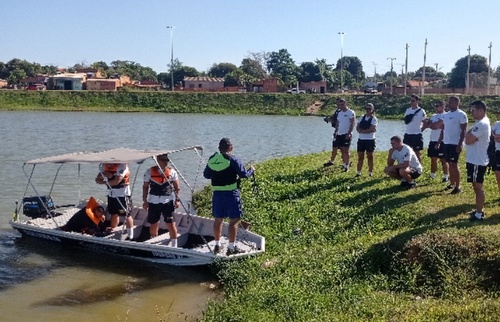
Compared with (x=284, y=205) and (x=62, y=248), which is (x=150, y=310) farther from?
(x=284, y=205)

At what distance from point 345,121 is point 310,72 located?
101m

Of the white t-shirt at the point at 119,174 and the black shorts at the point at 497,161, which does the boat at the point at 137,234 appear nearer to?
the white t-shirt at the point at 119,174

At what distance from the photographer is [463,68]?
114 metres

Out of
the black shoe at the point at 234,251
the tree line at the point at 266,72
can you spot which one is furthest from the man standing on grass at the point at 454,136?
the tree line at the point at 266,72

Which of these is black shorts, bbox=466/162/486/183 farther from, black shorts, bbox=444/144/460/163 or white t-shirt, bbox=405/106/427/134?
white t-shirt, bbox=405/106/427/134

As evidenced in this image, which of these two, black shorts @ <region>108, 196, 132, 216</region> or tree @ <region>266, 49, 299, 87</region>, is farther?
tree @ <region>266, 49, 299, 87</region>

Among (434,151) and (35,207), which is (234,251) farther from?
(434,151)

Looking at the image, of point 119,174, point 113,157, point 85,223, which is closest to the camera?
point 113,157

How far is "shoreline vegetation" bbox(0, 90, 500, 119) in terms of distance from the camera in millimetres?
75000

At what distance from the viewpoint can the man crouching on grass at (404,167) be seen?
13.5 metres

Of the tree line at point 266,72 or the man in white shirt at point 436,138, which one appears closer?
the man in white shirt at point 436,138

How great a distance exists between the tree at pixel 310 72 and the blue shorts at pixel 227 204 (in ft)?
342

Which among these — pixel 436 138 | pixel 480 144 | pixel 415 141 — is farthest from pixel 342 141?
pixel 480 144

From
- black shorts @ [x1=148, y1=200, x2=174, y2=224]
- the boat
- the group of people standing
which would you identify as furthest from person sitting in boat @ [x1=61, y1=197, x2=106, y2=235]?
the group of people standing
